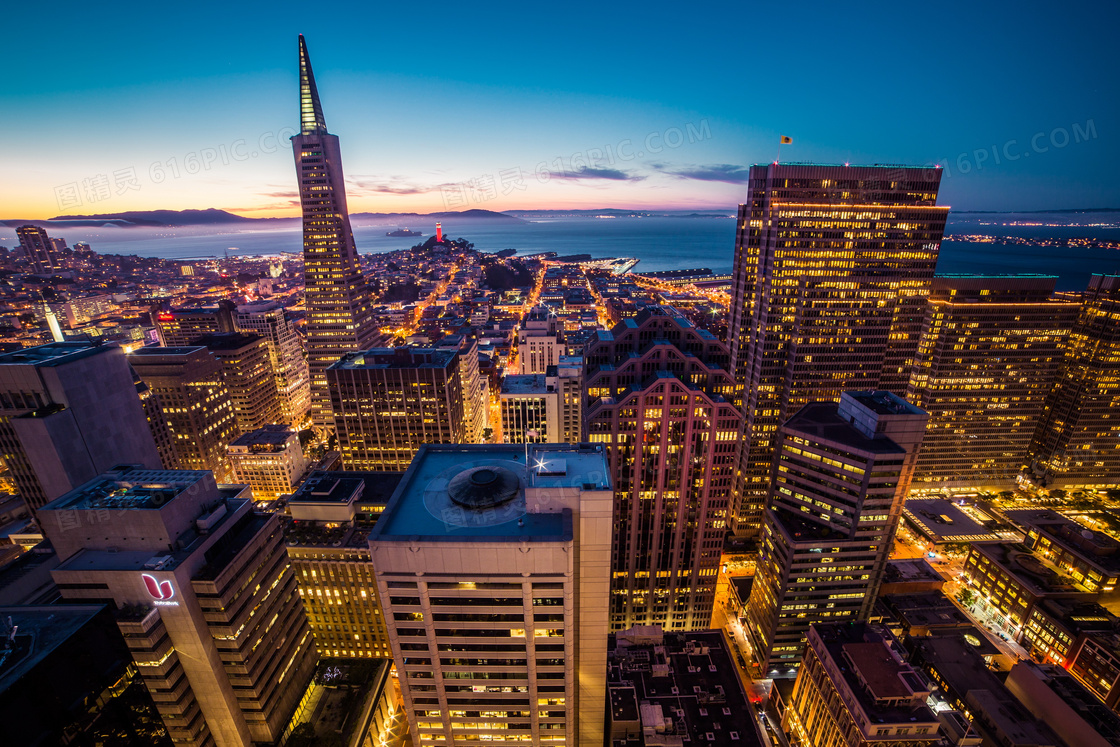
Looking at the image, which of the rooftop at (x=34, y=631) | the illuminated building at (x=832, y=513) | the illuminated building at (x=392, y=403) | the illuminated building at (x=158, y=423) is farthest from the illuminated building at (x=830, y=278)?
the illuminated building at (x=158, y=423)

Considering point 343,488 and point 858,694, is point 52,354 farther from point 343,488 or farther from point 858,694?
point 858,694

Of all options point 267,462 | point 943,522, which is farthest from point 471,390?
point 943,522

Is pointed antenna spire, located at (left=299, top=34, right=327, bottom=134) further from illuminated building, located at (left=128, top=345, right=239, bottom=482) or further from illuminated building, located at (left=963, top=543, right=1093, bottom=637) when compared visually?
illuminated building, located at (left=963, top=543, right=1093, bottom=637)

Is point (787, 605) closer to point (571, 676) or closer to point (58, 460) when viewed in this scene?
point (571, 676)

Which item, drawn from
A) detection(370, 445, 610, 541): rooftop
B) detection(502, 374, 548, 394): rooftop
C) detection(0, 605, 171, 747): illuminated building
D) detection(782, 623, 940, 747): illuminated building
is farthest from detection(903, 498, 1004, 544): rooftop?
detection(0, 605, 171, 747): illuminated building

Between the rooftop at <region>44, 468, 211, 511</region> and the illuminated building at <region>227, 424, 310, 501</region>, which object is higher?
the rooftop at <region>44, 468, 211, 511</region>

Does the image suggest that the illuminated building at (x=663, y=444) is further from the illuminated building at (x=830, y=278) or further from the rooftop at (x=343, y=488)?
the rooftop at (x=343, y=488)

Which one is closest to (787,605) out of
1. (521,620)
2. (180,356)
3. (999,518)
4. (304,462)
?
(521,620)

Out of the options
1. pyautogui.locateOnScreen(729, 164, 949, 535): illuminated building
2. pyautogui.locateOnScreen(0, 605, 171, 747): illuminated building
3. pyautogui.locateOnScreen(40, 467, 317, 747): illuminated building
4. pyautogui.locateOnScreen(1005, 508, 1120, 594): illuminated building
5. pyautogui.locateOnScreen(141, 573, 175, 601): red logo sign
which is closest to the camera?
pyautogui.locateOnScreen(0, 605, 171, 747): illuminated building
